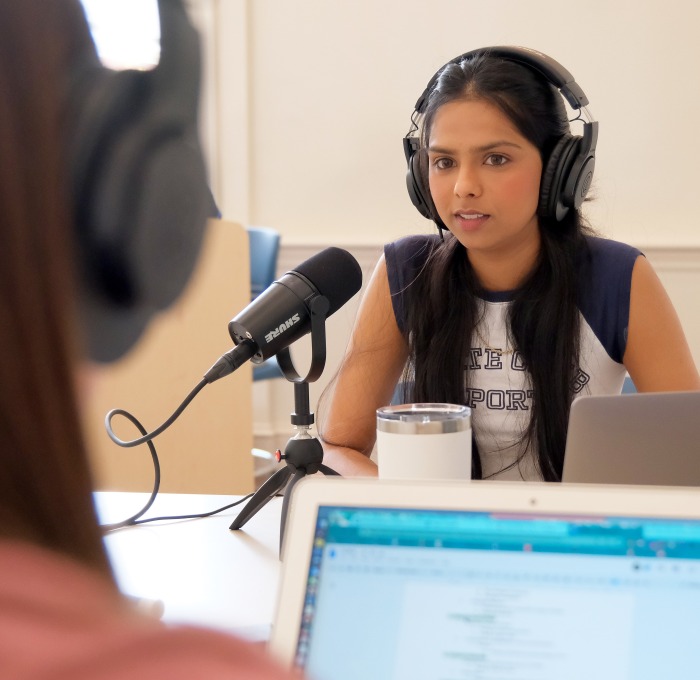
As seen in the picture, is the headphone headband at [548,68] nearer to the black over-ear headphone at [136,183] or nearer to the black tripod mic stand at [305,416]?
the black tripod mic stand at [305,416]

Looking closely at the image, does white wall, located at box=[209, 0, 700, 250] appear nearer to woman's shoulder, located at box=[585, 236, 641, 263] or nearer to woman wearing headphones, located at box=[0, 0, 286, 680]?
woman's shoulder, located at box=[585, 236, 641, 263]

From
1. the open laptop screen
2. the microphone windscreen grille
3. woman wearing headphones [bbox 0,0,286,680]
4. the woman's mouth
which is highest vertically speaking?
woman wearing headphones [bbox 0,0,286,680]

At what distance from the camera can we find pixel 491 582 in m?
0.51

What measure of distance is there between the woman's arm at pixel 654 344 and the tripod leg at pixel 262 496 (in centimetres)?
70

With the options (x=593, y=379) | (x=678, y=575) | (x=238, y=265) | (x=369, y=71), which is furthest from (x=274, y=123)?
(x=678, y=575)

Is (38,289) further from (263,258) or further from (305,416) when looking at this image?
(263,258)

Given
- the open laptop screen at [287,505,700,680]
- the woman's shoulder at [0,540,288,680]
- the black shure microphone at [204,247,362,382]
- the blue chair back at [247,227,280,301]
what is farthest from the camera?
the blue chair back at [247,227,280,301]

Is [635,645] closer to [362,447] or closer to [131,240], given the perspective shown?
[131,240]

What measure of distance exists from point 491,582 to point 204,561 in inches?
19.6

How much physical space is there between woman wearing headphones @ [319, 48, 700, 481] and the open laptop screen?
0.79 metres

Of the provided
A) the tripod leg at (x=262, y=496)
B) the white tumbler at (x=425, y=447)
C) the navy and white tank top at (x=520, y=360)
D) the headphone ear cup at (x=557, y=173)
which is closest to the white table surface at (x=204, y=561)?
the tripod leg at (x=262, y=496)

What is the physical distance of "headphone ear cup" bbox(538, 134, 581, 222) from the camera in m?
1.40

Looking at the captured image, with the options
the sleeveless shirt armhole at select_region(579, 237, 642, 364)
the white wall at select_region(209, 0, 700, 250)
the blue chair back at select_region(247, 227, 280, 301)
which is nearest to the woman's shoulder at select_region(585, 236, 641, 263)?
the sleeveless shirt armhole at select_region(579, 237, 642, 364)

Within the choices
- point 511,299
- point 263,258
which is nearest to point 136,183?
point 511,299
